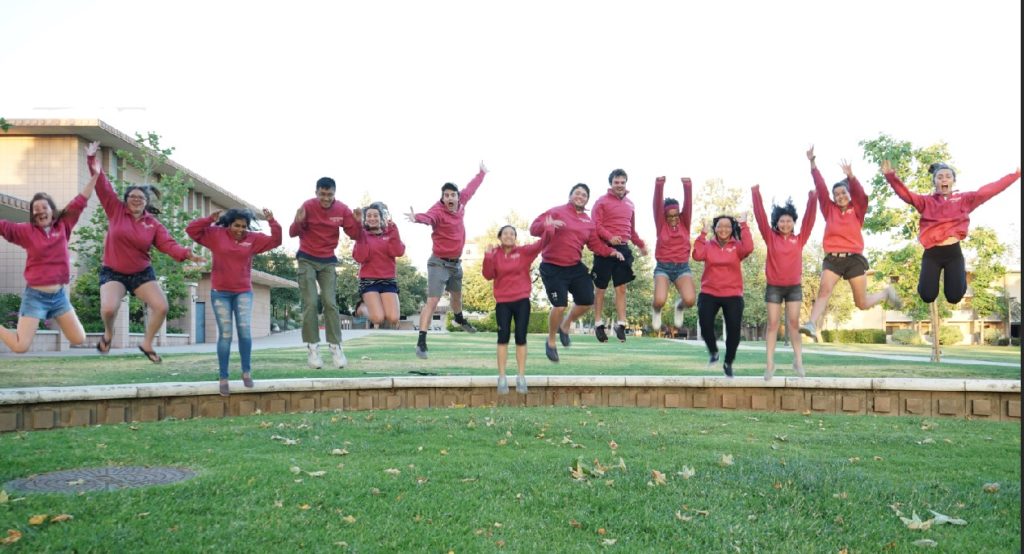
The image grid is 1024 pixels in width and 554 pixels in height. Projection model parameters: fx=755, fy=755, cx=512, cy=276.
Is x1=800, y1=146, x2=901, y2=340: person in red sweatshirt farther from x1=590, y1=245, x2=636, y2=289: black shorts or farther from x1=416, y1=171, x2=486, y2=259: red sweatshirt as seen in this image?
x1=416, y1=171, x2=486, y2=259: red sweatshirt

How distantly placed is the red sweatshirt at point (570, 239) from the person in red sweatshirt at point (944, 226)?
3.83m

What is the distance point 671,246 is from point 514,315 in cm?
288

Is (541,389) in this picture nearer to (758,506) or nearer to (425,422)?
(425,422)

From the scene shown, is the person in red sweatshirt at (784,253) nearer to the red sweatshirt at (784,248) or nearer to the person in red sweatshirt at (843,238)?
the red sweatshirt at (784,248)

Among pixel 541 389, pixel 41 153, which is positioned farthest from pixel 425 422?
pixel 41 153

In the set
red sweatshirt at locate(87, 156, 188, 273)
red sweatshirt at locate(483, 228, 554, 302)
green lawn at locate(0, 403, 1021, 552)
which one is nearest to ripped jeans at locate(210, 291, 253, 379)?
red sweatshirt at locate(87, 156, 188, 273)

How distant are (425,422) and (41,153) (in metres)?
26.0

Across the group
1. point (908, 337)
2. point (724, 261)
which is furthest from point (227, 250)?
point (908, 337)

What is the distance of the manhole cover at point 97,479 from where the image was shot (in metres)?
5.20

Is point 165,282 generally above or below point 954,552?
above

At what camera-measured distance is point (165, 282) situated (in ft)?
69.9

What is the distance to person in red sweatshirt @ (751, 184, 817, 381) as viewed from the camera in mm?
9922

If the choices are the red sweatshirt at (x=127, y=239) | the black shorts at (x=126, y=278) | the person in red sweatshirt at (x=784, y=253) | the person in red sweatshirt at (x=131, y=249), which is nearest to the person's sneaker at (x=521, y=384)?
the person in red sweatshirt at (x=784, y=253)

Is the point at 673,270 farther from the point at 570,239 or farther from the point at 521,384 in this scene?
the point at 521,384
